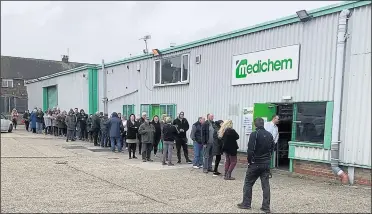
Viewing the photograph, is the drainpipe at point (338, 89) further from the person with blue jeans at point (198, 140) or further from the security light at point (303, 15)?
the person with blue jeans at point (198, 140)

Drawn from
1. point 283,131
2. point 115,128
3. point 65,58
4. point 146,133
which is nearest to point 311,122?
point 283,131

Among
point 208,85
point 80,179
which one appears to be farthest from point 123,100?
point 80,179

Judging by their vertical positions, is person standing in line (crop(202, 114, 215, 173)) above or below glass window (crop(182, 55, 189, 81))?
below

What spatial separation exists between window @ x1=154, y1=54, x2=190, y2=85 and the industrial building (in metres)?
0.04

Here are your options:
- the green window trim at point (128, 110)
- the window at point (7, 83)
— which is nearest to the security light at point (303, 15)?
the green window trim at point (128, 110)

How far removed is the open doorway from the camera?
10.9m

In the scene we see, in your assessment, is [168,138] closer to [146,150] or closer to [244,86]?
[146,150]

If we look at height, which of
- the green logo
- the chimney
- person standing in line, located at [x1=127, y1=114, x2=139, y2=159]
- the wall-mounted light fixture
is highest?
the chimney

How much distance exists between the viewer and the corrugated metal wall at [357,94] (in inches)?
322

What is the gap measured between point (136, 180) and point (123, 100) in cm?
1017

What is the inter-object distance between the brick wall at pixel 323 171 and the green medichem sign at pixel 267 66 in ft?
7.91

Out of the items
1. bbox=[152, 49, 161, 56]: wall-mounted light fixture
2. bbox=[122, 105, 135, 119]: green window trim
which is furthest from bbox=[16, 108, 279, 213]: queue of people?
bbox=[152, 49, 161, 56]: wall-mounted light fixture

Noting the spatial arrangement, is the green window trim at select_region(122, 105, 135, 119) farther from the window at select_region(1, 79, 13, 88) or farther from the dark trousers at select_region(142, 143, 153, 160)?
the window at select_region(1, 79, 13, 88)

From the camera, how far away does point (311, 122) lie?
31.2ft
